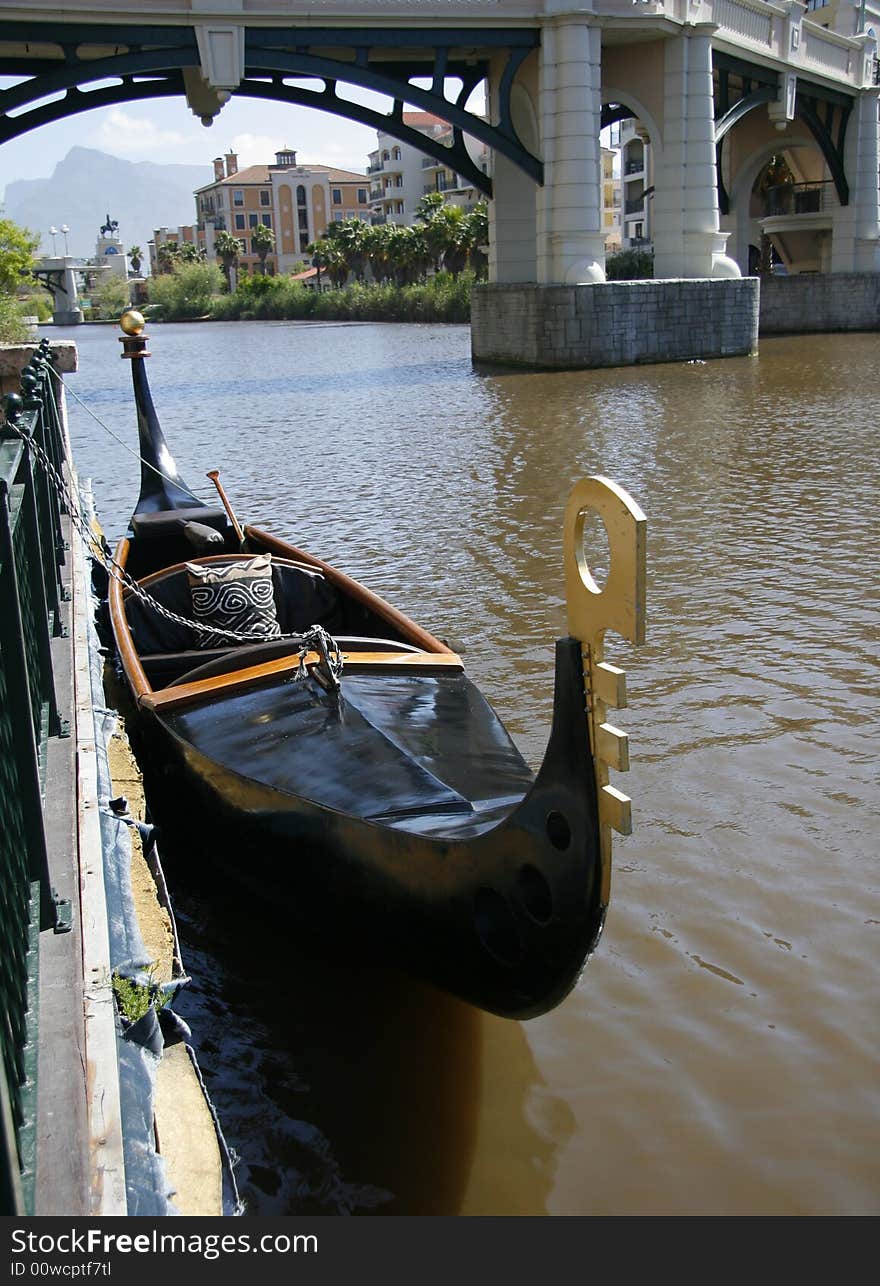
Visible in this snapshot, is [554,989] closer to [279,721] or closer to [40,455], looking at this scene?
[279,721]

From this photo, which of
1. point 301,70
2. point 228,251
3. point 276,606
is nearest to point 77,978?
point 276,606

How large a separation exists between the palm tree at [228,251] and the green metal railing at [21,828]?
97754 millimetres

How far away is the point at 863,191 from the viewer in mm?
33969

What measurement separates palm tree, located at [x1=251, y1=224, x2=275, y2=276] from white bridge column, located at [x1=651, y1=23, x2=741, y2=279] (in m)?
73.7

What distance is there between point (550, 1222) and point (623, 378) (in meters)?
21.6

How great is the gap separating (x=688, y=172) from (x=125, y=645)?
24637mm

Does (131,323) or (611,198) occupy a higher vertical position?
(611,198)

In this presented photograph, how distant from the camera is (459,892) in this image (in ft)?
11.3

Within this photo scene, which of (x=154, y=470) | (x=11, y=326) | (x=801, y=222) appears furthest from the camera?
(x=801, y=222)

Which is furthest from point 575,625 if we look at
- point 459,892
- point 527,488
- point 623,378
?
point 623,378

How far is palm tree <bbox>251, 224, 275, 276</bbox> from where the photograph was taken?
3831 inches

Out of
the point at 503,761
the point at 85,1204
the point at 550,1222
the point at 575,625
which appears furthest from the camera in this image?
the point at 503,761

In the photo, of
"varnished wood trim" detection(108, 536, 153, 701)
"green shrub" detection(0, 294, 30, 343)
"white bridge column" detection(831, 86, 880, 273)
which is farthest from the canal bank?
"white bridge column" detection(831, 86, 880, 273)

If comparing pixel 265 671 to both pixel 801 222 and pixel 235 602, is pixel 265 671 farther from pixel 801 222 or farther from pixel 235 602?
pixel 801 222
